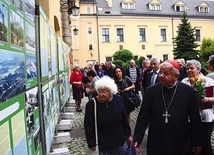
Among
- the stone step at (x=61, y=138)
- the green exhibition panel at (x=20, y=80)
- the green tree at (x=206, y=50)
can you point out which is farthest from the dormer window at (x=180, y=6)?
the green exhibition panel at (x=20, y=80)

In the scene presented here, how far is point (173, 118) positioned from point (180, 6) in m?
54.2

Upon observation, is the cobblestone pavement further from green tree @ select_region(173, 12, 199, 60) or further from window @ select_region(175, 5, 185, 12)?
window @ select_region(175, 5, 185, 12)

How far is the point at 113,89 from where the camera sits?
151 inches

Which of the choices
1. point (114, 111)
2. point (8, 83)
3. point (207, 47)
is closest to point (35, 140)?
point (114, 111)

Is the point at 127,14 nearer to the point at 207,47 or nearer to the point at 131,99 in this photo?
the point at 207,47

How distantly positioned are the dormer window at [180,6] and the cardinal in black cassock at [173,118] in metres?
53.0

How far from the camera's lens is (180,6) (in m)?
54.4

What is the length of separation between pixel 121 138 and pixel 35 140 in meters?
1.08

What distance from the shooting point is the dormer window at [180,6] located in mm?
54181

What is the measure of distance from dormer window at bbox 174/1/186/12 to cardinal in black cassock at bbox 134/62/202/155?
53.0m

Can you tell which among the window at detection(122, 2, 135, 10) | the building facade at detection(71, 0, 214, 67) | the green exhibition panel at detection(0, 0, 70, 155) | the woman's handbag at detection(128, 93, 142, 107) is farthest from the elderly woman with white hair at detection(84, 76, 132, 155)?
the window at detection(122, 2, 135, 10)

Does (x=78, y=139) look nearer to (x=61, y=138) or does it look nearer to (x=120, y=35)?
(x=61, y=138)

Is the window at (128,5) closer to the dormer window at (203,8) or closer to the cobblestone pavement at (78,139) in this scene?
the dormer window at (203,8)

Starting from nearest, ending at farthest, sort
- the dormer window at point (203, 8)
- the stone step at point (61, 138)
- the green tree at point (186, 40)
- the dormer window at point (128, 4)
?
the stone step at point (61, 138) < the green tree at point (186, 40) < the dormer window at point (128, 4) < the dormer window at point (203, 8)
